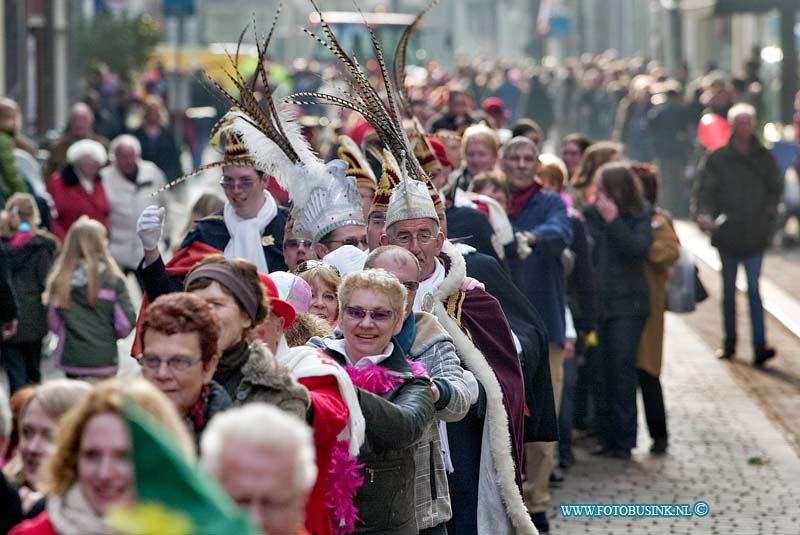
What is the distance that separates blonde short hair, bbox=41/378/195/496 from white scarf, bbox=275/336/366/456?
1463mm

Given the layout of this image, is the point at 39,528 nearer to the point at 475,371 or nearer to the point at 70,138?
the point at 475,371

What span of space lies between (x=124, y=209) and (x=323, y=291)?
27.2ft

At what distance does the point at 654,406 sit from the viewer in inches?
451

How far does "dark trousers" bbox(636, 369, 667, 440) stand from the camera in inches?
451

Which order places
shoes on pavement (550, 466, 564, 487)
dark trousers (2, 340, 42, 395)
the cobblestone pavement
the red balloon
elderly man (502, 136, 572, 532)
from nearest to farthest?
the cobblestone pavement, elderly man (502, 136, 572, 532), shoes on pavement (550, 466, 564, 487), dark trousers (2, 340, 42, 395), the red balloon

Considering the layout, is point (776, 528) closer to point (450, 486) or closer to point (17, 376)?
point (450, 486)

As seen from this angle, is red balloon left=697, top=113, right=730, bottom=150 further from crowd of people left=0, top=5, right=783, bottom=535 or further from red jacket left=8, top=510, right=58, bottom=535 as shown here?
red jacket left=8, top=510, right=58, bottom=535

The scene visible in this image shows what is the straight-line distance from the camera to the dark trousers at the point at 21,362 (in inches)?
463

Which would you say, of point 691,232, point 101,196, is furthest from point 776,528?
point 691,232

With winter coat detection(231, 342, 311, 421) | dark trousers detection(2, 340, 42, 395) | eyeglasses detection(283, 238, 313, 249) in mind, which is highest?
eyeglasses detection(283, 238, 313, 249)

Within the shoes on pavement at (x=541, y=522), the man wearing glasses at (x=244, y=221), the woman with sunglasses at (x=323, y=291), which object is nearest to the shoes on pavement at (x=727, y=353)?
the shoes on pavement at (x=541, y=522)

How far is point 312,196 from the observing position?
8.33 meters

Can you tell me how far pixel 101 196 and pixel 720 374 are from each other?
5.00m

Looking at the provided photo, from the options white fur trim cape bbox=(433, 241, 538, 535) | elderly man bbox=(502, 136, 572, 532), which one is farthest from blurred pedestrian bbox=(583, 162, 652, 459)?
white fur trim cape bbox=(433, 241, 538, 535)
